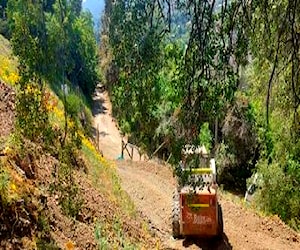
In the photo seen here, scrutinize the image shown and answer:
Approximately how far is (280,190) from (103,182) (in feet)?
16.8

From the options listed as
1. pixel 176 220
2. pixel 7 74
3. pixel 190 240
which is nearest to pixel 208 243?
pixel 190 240

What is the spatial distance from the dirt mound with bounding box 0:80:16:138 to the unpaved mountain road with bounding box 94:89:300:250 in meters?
4.03

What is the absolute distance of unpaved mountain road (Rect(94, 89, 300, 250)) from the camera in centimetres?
1204

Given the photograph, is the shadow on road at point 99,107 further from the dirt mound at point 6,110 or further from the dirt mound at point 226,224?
the dirt mound at point 6,110

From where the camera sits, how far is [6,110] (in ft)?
41.8

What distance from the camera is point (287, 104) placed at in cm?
830

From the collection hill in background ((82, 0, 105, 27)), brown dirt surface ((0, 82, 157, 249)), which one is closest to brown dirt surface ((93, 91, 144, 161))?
hill in background ((82, 0, 105, 27))

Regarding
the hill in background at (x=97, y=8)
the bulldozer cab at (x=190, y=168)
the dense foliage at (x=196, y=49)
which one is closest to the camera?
the dense foliage at (x=196, y=49)

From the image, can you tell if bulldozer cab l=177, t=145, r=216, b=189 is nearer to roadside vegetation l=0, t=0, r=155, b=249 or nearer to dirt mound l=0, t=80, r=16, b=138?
roadside vegetation l=0, t=0, r=155, b=249

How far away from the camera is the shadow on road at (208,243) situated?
37.8 ft

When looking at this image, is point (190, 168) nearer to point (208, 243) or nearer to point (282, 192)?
point (208, 243)

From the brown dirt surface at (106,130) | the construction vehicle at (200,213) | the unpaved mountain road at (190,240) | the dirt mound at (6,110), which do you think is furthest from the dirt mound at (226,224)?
the brown dirt surface at (106,130)

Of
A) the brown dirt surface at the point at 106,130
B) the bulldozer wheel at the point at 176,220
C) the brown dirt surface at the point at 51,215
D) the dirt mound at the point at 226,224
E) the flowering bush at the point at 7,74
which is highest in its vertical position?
the flowering bush at the point at 7,74

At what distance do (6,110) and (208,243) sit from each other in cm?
570
